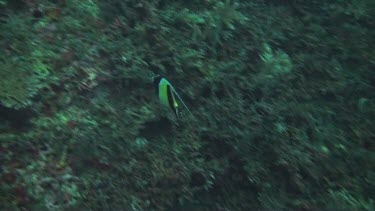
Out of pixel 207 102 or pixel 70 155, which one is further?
pixel 207 102

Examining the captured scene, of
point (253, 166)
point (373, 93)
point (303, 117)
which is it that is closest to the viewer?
→ point (253, 166)

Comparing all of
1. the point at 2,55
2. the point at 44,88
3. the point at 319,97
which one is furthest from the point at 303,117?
the point at 2,55

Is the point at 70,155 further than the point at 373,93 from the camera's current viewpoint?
No

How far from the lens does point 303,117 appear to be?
4859 mm

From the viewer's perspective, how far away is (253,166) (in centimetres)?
448

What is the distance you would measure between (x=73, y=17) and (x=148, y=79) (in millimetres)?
1444

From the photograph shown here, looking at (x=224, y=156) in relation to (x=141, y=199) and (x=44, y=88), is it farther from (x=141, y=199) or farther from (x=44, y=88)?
(x=44, y=88)

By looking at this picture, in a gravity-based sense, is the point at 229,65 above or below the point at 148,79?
above

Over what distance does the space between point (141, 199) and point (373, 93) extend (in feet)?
11.9

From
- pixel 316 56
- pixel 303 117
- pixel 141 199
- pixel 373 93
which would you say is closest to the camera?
pixel 141 199

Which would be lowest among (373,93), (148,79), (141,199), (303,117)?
(141,199)

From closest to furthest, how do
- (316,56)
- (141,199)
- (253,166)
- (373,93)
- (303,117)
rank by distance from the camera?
(141,199) → (253,166) → (303,117) → (373,93) → (316,56)

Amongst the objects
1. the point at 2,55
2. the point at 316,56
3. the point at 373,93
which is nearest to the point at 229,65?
the point at 316,56

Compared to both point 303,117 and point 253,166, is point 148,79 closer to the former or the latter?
point 253,166
